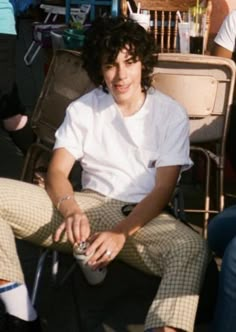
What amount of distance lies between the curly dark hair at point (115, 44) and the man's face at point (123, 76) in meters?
0.02

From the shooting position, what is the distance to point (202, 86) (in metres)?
3.34

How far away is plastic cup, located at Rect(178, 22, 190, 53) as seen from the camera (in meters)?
3.92

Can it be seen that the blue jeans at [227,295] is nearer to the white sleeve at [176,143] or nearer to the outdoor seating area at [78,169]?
the outdoor seating area at [78,169]

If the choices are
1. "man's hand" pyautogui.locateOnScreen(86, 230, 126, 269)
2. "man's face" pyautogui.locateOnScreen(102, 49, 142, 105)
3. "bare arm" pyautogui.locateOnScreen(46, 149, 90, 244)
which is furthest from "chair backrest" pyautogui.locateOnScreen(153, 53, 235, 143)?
"man's hand" pyautogui.locateOnScreen(86, 230, 126, 269)

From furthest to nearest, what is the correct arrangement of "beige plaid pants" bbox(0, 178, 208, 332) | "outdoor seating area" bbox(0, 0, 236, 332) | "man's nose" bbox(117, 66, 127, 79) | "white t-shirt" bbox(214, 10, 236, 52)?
"white t-shirt" bbox(214, 10, 236, 52) → "outdoor seating area" bbox(0, 0, 236, 332) → "man's nose" bbox(117, 66, 127, 79) → "beige plaid pants" bbox(0, 178, 208, 332)

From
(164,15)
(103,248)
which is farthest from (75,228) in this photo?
(164,15)

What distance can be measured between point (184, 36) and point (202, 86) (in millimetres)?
715

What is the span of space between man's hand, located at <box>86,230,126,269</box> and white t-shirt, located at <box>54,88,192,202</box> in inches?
16.3

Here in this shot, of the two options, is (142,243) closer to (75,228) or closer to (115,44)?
(75,228)

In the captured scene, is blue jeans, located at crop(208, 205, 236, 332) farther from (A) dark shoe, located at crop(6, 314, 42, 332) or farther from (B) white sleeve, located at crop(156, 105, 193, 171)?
(A) dark shoe, located at crop(6, 314, 42, 332)

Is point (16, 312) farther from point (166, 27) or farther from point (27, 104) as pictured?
point (27, 104)

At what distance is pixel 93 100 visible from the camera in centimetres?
291

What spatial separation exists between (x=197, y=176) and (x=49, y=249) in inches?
81.9

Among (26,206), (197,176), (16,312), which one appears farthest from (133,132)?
(197,176)
